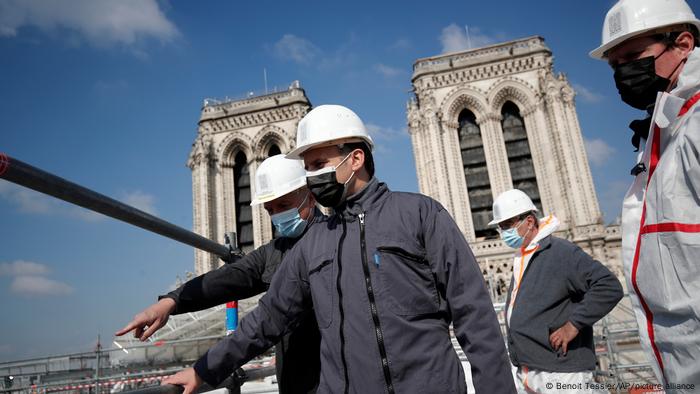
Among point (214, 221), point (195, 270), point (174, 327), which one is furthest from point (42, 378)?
point (214, 221)

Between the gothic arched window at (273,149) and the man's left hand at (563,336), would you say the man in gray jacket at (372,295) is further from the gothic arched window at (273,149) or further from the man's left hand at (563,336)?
the gothic arched window at (273,149)

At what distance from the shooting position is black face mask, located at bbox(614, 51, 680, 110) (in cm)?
169

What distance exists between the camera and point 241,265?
88.4 inches

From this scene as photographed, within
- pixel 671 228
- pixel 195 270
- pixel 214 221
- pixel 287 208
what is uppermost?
pixel 214 221

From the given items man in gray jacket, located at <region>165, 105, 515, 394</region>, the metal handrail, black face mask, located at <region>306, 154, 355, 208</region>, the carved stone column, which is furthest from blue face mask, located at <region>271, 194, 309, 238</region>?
the carved stone column

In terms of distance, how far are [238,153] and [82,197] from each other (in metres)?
24.2

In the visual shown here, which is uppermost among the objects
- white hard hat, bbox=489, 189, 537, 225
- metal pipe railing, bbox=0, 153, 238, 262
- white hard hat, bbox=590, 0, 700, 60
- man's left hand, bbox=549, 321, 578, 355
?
white hard hat, bbox=590, 0, 700, 60

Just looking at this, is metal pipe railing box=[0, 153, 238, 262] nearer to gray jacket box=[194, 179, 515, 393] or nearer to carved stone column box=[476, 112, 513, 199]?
gray jacket box=[194, 179, 515, 393]

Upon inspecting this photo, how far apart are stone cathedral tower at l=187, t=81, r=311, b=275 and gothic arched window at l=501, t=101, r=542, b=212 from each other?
33.7 ft

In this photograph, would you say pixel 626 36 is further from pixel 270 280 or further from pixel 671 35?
pixel 270 280

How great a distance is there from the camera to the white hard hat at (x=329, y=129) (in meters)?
1.95

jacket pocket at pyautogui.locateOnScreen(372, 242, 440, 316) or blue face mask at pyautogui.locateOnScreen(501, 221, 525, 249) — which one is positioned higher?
blue face mask at pyautogui.locateOnScreen(501, 221, 525, 249)

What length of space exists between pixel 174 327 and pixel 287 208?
14.0m

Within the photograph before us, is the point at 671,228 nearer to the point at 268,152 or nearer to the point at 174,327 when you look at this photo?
the point at 174,327
